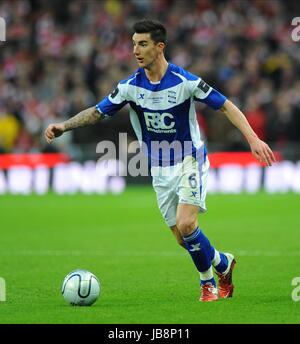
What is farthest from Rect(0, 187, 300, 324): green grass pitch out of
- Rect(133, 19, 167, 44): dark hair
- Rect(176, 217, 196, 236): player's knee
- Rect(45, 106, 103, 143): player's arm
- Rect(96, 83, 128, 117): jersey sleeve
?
Rect(133, 19, 167, 44): dark hair

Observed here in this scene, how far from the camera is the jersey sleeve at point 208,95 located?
334 inches

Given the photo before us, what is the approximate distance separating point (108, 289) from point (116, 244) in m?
4.20

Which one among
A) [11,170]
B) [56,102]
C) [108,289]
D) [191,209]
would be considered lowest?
[108,289]

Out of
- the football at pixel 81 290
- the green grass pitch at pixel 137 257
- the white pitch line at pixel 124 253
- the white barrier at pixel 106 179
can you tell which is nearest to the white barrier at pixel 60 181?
the white barrier at pixel 106 179

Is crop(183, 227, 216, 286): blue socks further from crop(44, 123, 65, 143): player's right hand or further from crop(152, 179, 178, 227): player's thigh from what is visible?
crop(44, 123, 65, 143): player's right hand

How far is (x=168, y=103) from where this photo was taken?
339 inches

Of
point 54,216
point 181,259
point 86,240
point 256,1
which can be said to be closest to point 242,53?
point 256,1

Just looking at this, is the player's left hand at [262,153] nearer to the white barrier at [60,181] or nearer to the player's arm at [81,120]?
the player's arm at [81,120]

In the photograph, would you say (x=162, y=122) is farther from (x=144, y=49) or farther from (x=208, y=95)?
(x=144, y=49)

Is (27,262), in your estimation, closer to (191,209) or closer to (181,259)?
(181,259)

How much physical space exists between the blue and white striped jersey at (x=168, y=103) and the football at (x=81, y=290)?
1257 millimetres

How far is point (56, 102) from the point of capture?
23312mm

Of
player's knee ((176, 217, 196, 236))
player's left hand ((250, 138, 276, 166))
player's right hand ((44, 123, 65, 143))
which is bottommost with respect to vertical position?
player's knee ((176, 217, 196, 236))

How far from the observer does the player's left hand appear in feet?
26.4
